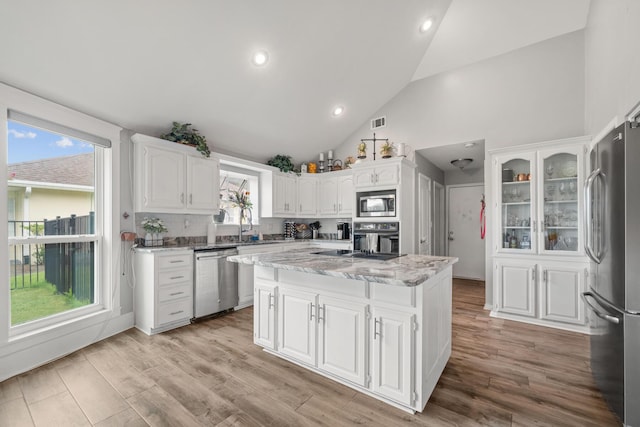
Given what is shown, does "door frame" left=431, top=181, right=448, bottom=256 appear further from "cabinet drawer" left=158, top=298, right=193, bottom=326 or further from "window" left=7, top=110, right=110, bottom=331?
"window" left=7, top=110, right=110, bottom=331

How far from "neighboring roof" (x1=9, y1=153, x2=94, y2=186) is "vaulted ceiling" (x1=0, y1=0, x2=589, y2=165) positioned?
0.54m

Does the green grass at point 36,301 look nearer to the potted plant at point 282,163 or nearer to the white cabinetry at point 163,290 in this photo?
the white cabinetry at point 163,290

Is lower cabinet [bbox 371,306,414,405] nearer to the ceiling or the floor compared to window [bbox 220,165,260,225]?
nearer to the floor

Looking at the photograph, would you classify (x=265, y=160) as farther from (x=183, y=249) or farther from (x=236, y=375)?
(x=236, y=375)

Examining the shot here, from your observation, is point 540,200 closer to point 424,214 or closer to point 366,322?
point 424,214

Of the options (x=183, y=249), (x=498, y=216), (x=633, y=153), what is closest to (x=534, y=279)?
(x=498, y=216)

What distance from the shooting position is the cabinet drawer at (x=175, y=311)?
3.13 m

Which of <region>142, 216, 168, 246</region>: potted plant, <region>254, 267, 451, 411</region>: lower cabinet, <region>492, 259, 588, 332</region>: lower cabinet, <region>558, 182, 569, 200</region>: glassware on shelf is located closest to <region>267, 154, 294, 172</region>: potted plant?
<region>142, 216, 168, 246</region>: potted plant

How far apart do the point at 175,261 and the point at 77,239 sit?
0.96m

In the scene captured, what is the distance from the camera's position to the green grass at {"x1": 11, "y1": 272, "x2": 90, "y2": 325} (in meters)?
2.49

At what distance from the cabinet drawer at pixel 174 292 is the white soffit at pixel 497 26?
4.82 metres

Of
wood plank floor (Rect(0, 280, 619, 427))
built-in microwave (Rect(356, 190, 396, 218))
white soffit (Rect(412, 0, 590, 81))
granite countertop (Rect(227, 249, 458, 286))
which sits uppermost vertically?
white soffit (Rect(412, 0, 590, 81))

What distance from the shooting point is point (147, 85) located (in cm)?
292

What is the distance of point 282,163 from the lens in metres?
5.10
